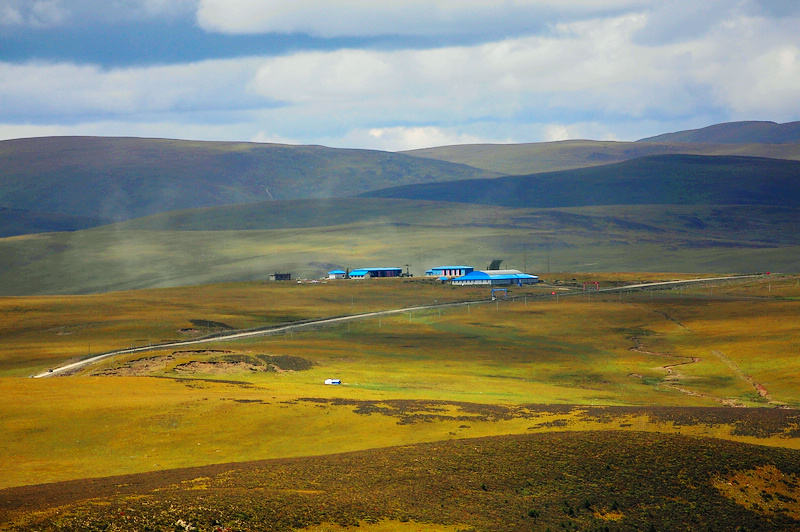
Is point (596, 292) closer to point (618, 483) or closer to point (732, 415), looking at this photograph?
point (732, 415)

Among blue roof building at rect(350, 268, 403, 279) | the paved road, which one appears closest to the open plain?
the paved road

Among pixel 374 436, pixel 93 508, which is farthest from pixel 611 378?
pixel 93 508

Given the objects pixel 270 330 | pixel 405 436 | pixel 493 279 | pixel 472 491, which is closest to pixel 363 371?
pixel 270 330

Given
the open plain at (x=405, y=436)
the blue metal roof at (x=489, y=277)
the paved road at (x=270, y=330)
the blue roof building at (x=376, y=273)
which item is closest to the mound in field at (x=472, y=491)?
the open plain at (x=405, y=436)

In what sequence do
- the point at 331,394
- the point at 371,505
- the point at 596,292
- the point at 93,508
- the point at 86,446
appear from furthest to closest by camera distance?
1. the point at 596,292
2. the point at 331,394
3. the point at 86,446
4. the point at 371,505
5. the point at 93,508

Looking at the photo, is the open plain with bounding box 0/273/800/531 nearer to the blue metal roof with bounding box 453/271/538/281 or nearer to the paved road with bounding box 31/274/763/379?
the paved road with bounding box 31/274/763/379

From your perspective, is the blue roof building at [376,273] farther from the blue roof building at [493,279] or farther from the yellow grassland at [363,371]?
the yellow grassland at [363,371]
